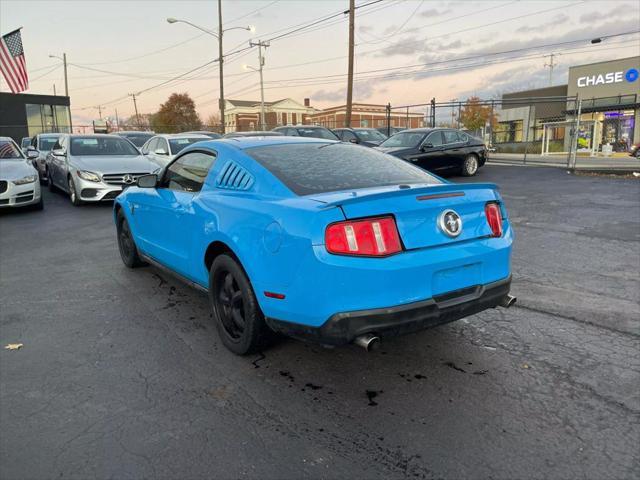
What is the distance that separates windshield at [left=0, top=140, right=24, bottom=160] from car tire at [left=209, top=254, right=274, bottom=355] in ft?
32.7

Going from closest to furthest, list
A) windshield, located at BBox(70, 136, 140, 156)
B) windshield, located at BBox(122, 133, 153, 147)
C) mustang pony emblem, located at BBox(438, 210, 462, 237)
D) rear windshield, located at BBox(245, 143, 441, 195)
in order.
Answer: mustang pony emblem, located at BBox(438, 210, 462, 237) → rear windshield, located at BBox(245, 143, 441, 195) → windshield, located at BBox(70, 136, 140, 156) → windshield, located at BBox(122, 133, 153, 147)

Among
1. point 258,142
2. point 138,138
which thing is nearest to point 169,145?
point 138,138

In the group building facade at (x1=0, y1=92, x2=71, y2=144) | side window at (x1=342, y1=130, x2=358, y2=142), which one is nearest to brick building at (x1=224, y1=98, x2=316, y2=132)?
building facade at (x1=0, y1=92, x2=71, y2=144)

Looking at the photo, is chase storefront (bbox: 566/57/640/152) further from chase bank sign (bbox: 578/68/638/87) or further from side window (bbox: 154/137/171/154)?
side window (bbox: 154/137/171/154)

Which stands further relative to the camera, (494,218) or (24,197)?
(24,197)

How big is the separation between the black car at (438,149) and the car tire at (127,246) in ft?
30.1

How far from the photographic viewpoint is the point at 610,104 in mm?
33375

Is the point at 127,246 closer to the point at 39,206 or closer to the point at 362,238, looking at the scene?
the point at 362,238

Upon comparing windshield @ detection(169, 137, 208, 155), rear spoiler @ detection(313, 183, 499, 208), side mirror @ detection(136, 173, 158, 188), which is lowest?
side mirror @ detection(136, 173, 158, 188)

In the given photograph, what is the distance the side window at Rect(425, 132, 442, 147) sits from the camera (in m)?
14.6

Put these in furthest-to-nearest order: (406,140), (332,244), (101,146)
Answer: (406,140) → (101,146) → (332,244)

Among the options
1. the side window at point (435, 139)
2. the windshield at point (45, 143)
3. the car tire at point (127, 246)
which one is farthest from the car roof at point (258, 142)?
the windshield at point (45, 143)

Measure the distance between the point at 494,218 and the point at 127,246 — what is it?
4459 mm

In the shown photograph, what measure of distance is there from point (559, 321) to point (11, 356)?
173 inches
